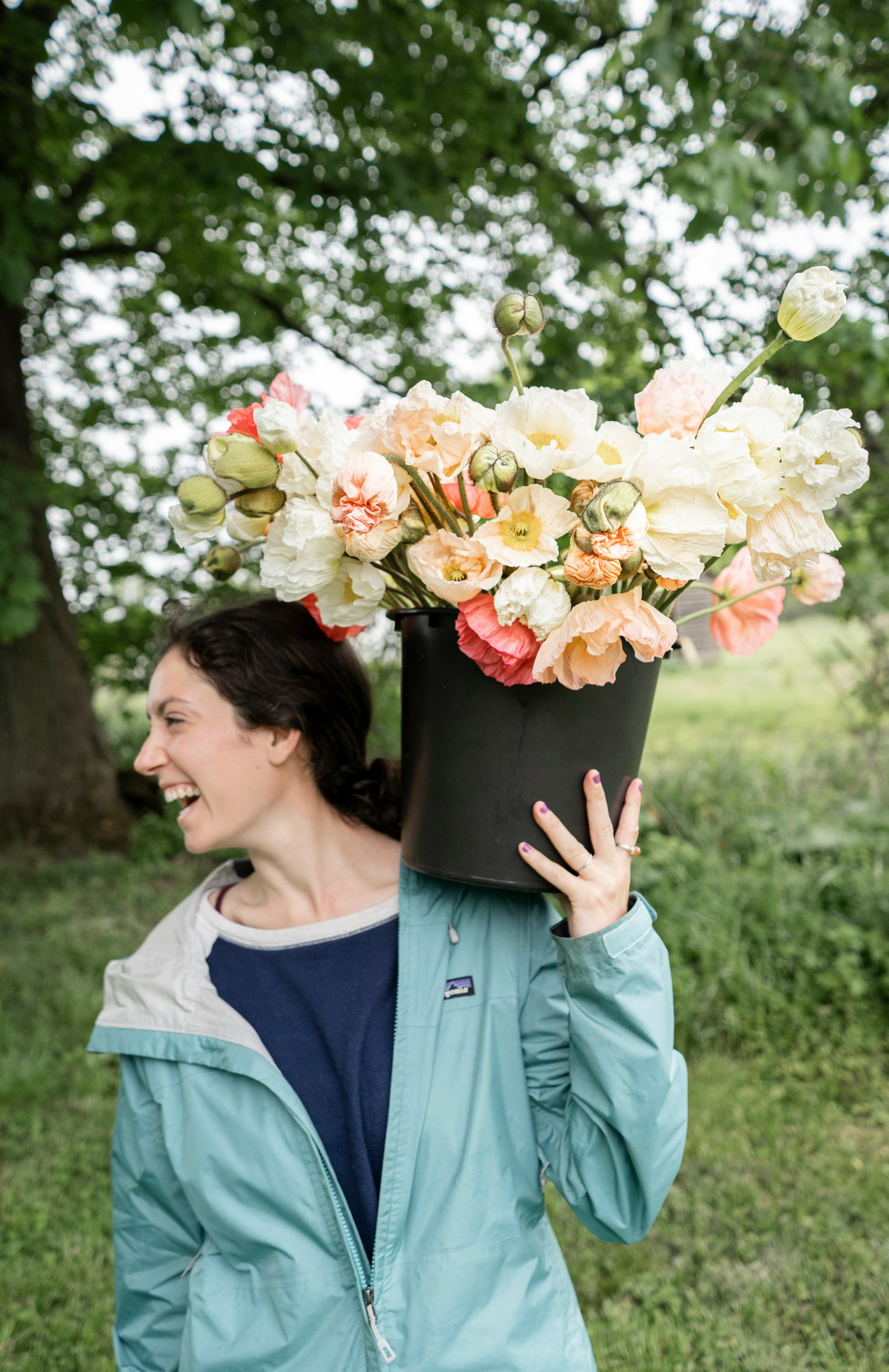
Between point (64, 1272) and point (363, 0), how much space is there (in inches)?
187

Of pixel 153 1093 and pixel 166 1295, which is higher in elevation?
pixel 153 1093

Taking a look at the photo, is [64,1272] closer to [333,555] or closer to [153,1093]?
[153,1093]

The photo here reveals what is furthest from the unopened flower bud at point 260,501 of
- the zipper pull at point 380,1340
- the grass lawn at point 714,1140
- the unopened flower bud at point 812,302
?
the grass lawn at point 714,1140

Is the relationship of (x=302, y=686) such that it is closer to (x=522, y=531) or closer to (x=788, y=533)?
(x=522, y=531)

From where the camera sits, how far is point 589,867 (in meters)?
1.07

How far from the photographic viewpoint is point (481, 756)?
1.07 metres

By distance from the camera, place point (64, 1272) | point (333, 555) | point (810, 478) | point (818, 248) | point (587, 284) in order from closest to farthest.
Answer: point (810, 478) < point (333, 555) < point (64, 1272) < point (818, 248) < point (587, 284)

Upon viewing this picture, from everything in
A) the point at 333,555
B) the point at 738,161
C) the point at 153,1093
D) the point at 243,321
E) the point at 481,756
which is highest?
the point at 243,321

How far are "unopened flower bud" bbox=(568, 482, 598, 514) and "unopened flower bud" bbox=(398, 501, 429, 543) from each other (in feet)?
0.58

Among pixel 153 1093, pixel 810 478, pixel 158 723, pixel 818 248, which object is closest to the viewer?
pixel 810 478

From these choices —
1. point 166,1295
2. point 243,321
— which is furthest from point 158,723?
point 243,321

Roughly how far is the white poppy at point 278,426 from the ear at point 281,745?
618 millimetres

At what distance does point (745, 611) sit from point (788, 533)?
25 centimetres

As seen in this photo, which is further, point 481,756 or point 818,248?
point 818,248
